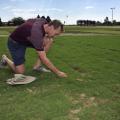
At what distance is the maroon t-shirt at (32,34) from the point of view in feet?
25.5

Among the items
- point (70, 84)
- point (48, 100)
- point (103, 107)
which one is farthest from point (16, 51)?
point (103, 107)

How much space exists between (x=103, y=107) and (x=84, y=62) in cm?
568

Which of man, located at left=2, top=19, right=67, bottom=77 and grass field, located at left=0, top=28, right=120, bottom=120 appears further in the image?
man, located at left=2, top=19, right=67, bottom=77

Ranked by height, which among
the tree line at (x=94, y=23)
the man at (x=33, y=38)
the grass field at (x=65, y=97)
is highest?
the man at (x=33, y=38)

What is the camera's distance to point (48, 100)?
6.77 meters

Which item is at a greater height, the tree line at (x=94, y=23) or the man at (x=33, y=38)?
the man at (x=33, y=38)

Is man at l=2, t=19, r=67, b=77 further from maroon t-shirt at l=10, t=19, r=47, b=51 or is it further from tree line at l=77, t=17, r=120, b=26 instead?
tree line at l=77, t=17, r=120, b=26

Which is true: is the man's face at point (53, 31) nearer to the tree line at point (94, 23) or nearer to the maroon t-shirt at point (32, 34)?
the maroon t-shirt at point (32, 34)

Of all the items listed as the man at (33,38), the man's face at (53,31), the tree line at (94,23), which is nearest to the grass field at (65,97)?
the man at (33,38)

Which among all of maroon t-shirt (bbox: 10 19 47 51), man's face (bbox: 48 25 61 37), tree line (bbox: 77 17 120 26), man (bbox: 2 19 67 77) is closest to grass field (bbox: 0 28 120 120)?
man (bbox: 2 19 67 77)

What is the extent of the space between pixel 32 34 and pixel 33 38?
112 millimetres

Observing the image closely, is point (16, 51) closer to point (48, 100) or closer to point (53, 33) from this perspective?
point (53, 33)

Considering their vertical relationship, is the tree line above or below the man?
below

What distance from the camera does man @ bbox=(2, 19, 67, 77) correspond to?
7773mm
